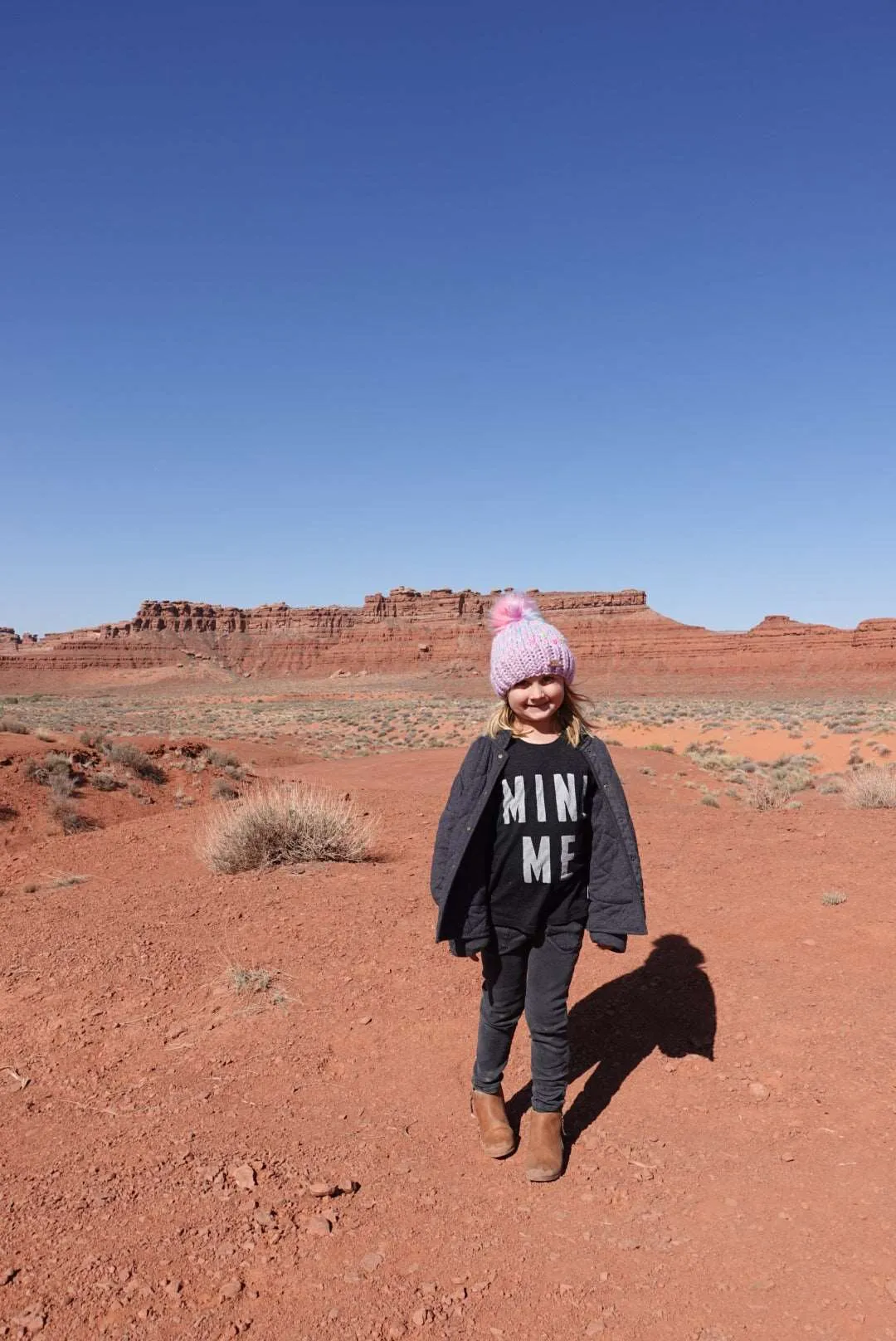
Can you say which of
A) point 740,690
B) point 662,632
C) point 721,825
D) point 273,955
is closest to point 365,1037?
point 273,955

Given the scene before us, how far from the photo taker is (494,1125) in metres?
2.83

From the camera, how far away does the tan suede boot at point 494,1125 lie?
2.77 meters

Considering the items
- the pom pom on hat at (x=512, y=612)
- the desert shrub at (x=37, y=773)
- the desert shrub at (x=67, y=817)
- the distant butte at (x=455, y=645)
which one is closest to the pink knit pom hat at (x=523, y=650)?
the pom pom on hat at (x=512, y=612)

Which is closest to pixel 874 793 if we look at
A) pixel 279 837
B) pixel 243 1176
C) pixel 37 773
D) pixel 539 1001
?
pixel 279 837

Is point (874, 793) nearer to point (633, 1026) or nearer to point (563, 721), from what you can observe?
point (633, 1026)

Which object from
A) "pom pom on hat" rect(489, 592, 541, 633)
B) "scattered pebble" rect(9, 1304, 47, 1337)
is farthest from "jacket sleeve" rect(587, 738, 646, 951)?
"scattered pebble" rect(9, 1304, 47, 1337)

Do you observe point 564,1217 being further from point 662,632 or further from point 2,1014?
point 662,632

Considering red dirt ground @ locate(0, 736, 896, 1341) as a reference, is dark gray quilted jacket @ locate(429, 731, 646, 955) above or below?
above

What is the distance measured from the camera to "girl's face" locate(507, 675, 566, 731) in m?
2.79

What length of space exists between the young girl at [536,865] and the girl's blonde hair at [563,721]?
1 cm

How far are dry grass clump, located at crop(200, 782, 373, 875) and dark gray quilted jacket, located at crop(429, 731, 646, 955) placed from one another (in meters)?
3.86

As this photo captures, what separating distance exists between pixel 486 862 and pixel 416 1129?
3.71 feet

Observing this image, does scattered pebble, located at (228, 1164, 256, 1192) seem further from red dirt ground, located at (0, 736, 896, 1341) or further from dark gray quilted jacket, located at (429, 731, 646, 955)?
dark gray quilted jacket, located at (429, 731, 646, 955)

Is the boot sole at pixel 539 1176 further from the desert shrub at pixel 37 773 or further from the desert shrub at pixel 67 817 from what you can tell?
the desert shrub at pixel 37 773
